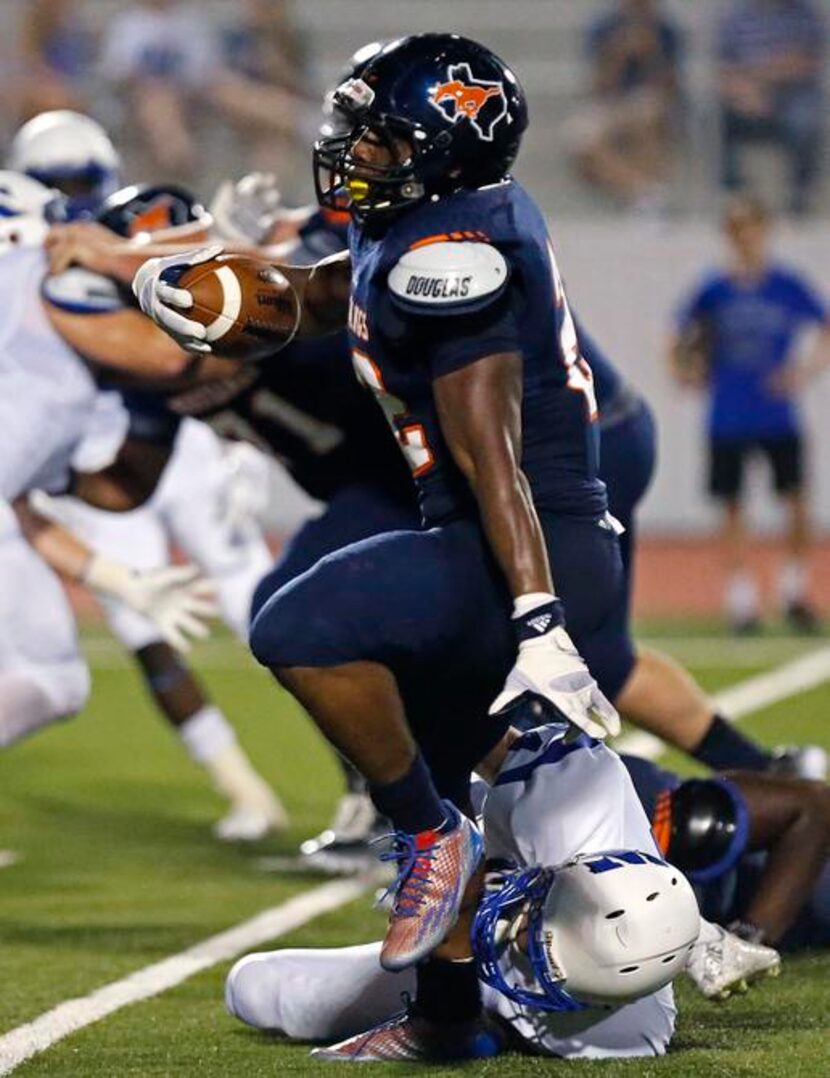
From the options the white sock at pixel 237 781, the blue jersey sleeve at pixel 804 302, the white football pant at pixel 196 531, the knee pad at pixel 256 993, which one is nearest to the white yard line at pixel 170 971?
the knee pad at pixel 256 993

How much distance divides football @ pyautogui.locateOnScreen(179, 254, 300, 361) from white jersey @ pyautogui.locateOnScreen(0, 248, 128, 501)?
142 cm

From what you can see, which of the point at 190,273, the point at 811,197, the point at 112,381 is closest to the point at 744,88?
the point at 811,197

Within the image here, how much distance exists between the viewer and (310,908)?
5.36 m

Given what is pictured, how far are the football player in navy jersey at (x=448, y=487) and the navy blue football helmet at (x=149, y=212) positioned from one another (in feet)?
5.51

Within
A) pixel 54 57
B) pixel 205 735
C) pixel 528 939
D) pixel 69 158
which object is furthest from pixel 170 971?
pixel 54 57

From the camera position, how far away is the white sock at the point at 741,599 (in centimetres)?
1103

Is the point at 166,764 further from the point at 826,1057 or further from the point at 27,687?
the point at 826,1057

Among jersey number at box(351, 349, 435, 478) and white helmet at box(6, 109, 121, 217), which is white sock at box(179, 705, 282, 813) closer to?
white helmet at box(6, 109, 121, 217)

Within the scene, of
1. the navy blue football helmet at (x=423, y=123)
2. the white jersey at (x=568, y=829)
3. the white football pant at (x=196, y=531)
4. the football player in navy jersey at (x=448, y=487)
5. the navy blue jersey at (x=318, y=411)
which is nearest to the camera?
the football player in navy jersey at (x=448, y=487)

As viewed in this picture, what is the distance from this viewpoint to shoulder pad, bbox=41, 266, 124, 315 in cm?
532

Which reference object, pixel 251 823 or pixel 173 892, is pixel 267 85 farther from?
pixel 173 892

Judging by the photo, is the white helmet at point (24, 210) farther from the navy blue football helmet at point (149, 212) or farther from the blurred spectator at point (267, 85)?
the blurred spectator at point (267, 85)

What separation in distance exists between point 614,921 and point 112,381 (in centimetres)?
245

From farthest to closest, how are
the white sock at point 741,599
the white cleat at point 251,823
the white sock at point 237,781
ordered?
the white sock at point 741,599 < the white sock at point 237,781 < the white cleat at point 251,823
